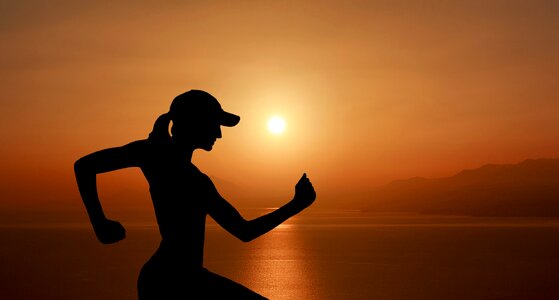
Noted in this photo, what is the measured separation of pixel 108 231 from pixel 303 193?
50.7 inches

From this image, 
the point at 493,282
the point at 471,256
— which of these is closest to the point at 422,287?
the point at 493,282

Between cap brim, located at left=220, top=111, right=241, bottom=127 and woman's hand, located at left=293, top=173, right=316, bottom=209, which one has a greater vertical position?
cap brim, located at left=220, top=111, right=241, bottom=127

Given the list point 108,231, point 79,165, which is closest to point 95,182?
point 79,165

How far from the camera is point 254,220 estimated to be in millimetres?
4129

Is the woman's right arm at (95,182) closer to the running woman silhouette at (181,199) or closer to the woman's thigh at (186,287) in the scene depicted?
the running woman silhouette at (181,199)

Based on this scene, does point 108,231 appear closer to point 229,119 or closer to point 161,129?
point 161,129

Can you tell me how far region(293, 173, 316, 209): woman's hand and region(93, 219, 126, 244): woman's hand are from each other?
1.15 metres

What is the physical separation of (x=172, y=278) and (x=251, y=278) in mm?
61284

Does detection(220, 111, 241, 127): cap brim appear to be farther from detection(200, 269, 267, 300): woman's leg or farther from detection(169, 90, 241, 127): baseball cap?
detection(200, 269, 267, 300): woman's leg

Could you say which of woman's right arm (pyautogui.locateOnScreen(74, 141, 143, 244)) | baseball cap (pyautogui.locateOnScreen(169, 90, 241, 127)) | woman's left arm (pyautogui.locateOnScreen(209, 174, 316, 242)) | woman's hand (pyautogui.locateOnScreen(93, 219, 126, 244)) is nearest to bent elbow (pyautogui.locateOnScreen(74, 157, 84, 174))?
woman's right arm (pyautogui.locateOnScreen(74, 141, 143, 244))

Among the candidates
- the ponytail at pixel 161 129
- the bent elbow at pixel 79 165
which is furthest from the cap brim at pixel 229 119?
the bent elbow at pixel 79 165

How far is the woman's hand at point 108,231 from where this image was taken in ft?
12.3

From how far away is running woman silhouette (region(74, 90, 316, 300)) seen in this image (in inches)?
151

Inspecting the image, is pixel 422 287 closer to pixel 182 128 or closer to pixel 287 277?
pixel 287 277
